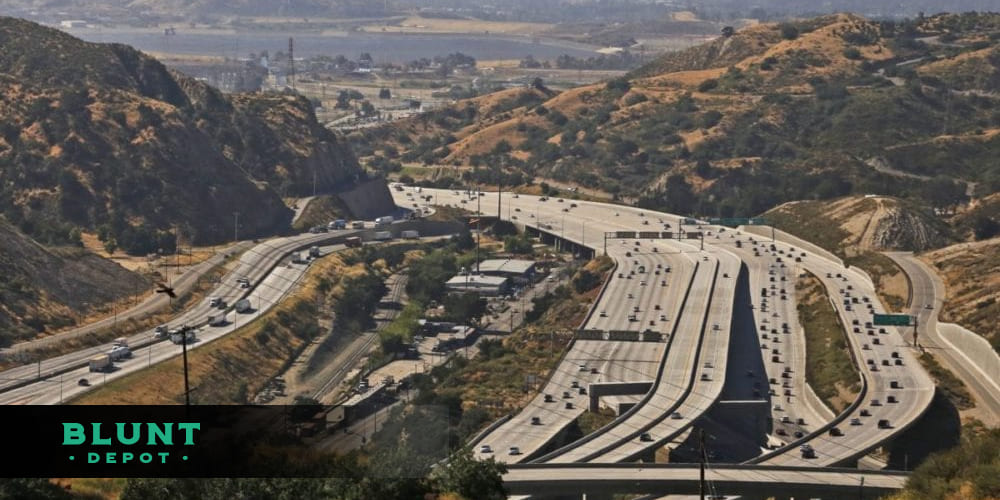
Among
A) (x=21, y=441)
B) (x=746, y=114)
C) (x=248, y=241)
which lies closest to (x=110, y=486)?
(x=21, y=441)

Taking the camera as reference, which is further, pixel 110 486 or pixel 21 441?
pixel 110 486

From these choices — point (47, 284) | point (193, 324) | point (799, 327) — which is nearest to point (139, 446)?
point (193, 324)

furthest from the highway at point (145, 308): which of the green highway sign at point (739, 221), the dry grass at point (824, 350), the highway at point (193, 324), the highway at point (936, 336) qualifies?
the highway at point (936, 336)

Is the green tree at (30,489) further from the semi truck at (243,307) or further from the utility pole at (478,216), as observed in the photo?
the utility pole at (478,216)

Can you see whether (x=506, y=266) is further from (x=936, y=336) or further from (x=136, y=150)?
(x=936, y=336)

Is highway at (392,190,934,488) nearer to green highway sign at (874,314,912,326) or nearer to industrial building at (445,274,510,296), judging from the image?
green highway sign at (874,314,912,326)

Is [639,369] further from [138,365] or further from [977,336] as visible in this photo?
[138,365]
